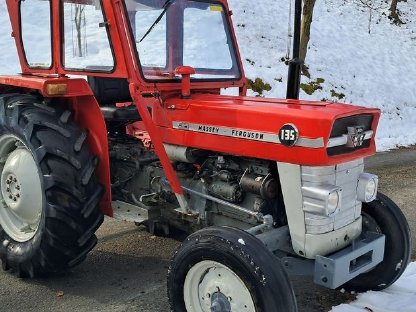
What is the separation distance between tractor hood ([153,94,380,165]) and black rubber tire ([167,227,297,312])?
1.85 feet

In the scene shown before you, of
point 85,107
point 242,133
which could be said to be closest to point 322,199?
point 242,133

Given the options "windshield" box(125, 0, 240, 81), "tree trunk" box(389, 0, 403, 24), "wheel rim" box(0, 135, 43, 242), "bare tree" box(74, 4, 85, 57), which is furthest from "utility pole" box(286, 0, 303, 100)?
"tree trunk" box(389, 0, 403, 24)

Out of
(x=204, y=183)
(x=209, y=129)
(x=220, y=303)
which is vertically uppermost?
(x=209, y=129)

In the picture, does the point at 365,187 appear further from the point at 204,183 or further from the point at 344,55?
the point at 344,55

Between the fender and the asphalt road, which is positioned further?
the fender

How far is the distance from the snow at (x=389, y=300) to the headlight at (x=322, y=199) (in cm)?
87

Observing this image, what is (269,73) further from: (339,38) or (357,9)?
(357,9)

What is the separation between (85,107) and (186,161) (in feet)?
3.03

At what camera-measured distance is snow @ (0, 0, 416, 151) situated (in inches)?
451

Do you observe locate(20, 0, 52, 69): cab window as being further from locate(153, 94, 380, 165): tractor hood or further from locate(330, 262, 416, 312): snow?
locate(330, 262, 416, 312): snow

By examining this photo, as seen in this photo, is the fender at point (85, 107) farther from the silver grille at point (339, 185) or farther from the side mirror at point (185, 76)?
the silver grille at point (339, 185)

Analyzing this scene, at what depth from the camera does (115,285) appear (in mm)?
3891

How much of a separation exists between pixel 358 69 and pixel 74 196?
11.7 meters

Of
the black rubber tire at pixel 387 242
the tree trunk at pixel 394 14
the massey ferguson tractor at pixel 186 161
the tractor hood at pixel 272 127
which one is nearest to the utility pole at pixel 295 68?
the massey ferguson tractor at pixel 186 161
